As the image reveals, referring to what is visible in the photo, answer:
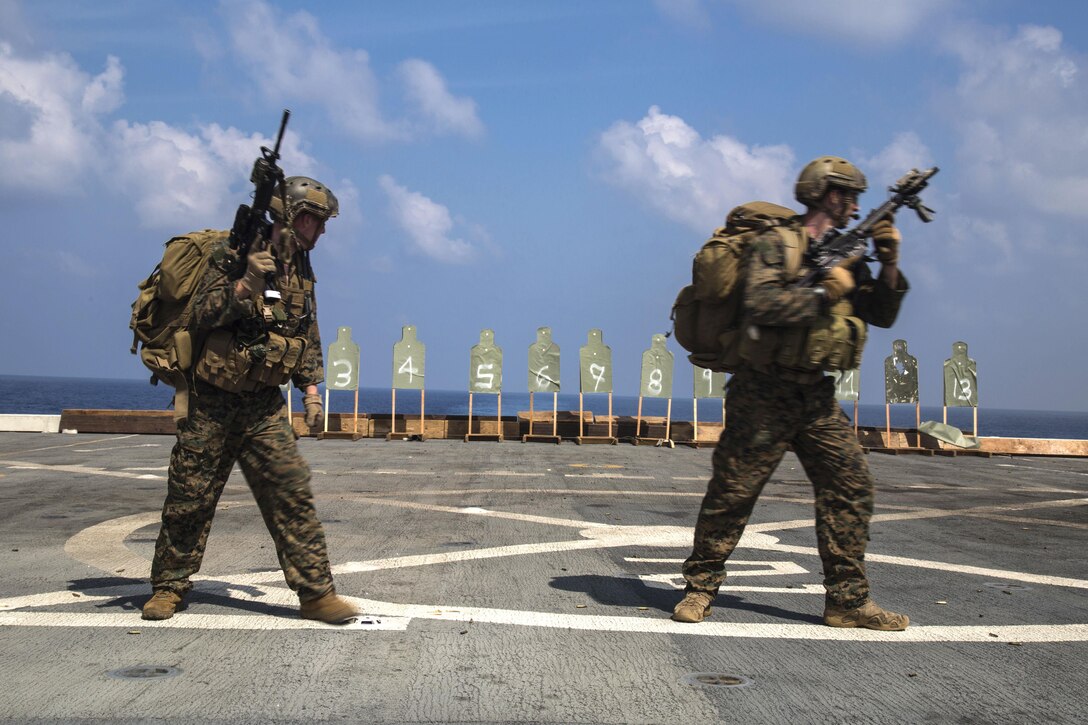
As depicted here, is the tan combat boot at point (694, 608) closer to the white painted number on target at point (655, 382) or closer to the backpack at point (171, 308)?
the backpack at point (171, 308)

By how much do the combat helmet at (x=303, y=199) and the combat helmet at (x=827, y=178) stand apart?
2.36m

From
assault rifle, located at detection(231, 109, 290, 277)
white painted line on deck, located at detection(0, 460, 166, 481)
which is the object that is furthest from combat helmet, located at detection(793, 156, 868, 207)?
white painted line on deck, located at detection(0, 460, 166, 481)

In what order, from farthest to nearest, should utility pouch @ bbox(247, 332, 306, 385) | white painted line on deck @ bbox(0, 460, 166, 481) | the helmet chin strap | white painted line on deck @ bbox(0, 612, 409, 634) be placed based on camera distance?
white painted line on deck @ bbox(0, 460, 166, 481), the helmet chin strap, utility pouch @ bbox(247, 332, 306, 385), white painted line on deck @ bbox(0, 612, 409, 634)

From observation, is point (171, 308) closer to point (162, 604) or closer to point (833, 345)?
point (162, 604)

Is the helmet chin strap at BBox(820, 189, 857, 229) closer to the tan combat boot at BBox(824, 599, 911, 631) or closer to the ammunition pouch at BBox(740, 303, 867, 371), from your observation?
the ammunition pouch at BBox(740, 303, 867, 371)

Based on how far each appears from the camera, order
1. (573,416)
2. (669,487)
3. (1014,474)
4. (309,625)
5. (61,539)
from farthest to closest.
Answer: (573,416), (1014,474), (669,487), (61,539), (309,625)

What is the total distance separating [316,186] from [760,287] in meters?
2.25

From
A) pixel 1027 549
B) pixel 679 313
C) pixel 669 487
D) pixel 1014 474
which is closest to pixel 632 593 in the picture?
pixel 679 313

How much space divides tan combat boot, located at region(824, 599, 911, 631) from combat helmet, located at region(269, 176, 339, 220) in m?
3.17

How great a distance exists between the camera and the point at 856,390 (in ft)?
88.4

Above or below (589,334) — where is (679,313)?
below

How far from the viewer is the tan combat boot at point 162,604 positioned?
4.73 metres

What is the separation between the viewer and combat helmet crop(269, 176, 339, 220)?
4.91 m

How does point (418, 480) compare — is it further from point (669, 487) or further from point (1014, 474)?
point (1014, 474)
